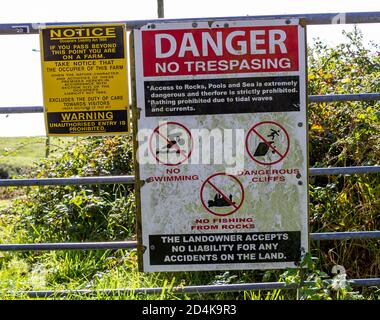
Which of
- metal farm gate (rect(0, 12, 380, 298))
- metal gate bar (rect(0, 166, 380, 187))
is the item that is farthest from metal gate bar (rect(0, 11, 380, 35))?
metal gate bar (rect(0, 166, 380, 187))

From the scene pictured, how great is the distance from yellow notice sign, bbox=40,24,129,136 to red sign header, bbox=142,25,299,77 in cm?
21

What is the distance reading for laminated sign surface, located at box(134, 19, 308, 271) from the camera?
3.56m

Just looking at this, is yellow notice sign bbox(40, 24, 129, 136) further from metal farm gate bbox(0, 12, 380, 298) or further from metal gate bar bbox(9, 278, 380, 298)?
metal gate bar bbox(9, 278, 380, 298)

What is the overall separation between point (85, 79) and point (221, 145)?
926 millimetres

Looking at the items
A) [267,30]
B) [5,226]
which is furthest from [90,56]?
[5,226]

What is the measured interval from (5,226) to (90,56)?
3.30 metres

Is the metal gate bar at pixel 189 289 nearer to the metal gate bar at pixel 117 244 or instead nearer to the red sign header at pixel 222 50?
the metal gate bar at pixel 117 244

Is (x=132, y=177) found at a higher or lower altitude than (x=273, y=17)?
lower

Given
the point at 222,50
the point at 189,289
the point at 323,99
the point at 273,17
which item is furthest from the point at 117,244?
the point at 273,17

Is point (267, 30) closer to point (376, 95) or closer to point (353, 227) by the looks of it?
point (376, 95)

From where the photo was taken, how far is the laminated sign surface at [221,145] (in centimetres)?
356

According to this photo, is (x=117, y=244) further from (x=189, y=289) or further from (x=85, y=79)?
(x=85, y=79)

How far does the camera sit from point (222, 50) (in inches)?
140
